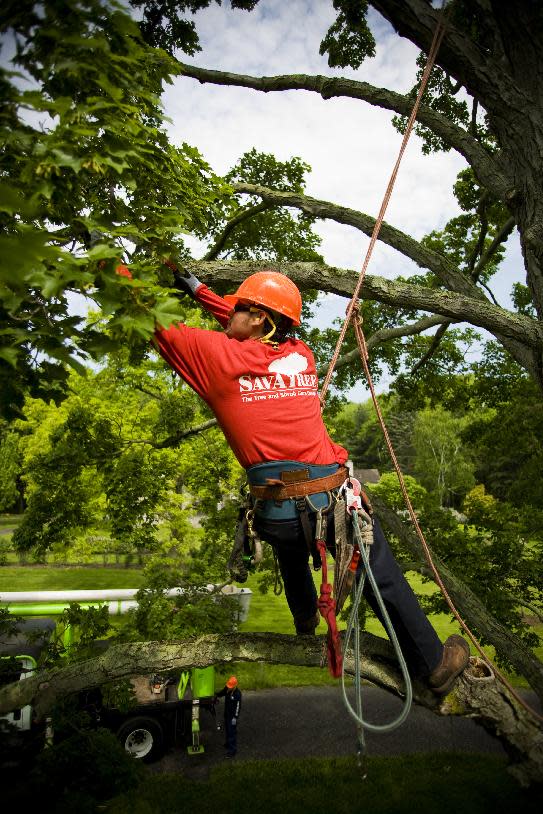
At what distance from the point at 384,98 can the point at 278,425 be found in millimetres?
4736

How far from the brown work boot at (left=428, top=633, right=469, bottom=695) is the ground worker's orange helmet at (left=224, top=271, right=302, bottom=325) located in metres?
2.40

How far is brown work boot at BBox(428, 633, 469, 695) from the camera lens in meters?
3.18

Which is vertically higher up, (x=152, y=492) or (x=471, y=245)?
(x=471, y=245)

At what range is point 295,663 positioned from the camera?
346cm

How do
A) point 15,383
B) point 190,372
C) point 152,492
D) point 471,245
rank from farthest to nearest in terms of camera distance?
point 471,245 → point 152,492 → point 190,372 → point 15,383

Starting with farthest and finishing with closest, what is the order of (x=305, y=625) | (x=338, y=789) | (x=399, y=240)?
(x=338, y=789), (x=399, y=240), (x=305, y=625)

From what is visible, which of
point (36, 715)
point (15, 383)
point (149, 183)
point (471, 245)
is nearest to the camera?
point (15, 383)

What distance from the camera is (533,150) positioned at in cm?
494

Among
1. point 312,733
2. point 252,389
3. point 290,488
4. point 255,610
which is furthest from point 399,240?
point 255,610

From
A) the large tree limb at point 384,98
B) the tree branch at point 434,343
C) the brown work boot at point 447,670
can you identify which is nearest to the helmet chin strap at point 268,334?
the brown work boot at point 447,670

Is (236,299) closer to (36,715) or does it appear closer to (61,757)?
(36,715)

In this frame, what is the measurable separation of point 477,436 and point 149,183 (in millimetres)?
10580

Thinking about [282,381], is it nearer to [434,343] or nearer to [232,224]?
[232,224]

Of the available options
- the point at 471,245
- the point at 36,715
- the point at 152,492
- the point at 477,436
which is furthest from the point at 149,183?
the point at 477,436
